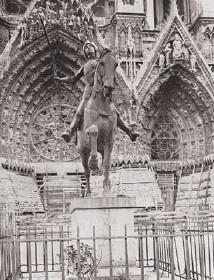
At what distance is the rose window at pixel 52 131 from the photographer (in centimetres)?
2081

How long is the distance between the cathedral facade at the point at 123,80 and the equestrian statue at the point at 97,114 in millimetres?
10506

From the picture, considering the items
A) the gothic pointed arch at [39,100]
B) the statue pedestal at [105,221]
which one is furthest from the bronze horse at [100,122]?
the gothic pointed arch at [39,100]

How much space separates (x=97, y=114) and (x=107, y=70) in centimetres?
79

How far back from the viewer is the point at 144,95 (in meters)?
19.8

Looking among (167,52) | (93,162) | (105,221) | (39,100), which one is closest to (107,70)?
(93,162)

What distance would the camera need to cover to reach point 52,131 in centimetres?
2100

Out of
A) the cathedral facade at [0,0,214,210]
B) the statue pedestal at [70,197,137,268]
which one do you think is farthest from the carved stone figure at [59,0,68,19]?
the statue pedestal at [70,197,137,268]

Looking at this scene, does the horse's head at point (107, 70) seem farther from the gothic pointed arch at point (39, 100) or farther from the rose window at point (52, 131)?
the rose window at point (52, 131)

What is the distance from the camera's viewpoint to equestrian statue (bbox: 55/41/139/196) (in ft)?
25.6

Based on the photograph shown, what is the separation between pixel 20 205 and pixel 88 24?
730 cm

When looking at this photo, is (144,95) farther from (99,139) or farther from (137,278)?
(137,278)

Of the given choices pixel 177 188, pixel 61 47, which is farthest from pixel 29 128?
pixel 177 188

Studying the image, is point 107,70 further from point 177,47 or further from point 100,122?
point 177,47

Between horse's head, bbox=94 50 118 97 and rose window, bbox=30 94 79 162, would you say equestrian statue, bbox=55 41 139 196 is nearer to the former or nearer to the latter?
horse's head, bbox=94 50 118 97
